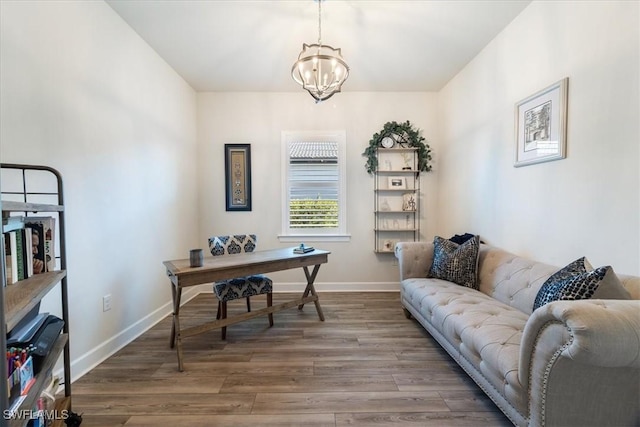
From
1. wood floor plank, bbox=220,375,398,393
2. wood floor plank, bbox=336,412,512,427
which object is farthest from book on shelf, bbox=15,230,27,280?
wood floor plank, bbox=336,412,512,427

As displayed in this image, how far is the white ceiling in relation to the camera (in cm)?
225

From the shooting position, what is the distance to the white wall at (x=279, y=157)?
3826 millimetres

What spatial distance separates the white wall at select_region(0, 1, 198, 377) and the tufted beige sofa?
265cm

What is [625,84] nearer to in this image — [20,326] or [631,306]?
[631,306]

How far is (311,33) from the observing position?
2568 millimetres

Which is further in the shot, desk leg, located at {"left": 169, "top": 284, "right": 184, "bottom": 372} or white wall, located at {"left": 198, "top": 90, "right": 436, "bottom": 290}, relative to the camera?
white wall, located at {"left": 198, "top": 90, "right": 436, "bottom": 290}

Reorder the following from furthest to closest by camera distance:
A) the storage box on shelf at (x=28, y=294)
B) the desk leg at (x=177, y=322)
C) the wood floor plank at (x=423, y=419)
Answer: the desk leg at (x=177, y=322)
the wood floor plank at (x=423, y=419)
the storage box on shelf at (x=28, y=294)

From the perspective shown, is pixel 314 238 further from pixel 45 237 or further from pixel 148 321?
pixel 45 237

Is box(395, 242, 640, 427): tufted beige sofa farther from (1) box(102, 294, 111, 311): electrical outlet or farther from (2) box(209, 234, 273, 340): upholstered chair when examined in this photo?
(1) box(102, 294, 111, 311): electrical outlet

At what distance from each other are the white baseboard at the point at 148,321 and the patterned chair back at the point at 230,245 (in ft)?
2.98

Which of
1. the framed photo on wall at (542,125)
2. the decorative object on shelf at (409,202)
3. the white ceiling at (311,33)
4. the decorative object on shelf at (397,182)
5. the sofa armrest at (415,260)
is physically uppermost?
the white ceiling at (311,33)

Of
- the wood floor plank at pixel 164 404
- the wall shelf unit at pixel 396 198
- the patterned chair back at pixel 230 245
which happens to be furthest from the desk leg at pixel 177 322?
the wall shelf unit at pixel 396 198

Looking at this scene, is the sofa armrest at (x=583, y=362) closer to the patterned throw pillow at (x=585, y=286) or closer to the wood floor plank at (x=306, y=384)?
the patterned throw pillow at (x=585, y=286)

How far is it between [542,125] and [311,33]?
2099 mm
